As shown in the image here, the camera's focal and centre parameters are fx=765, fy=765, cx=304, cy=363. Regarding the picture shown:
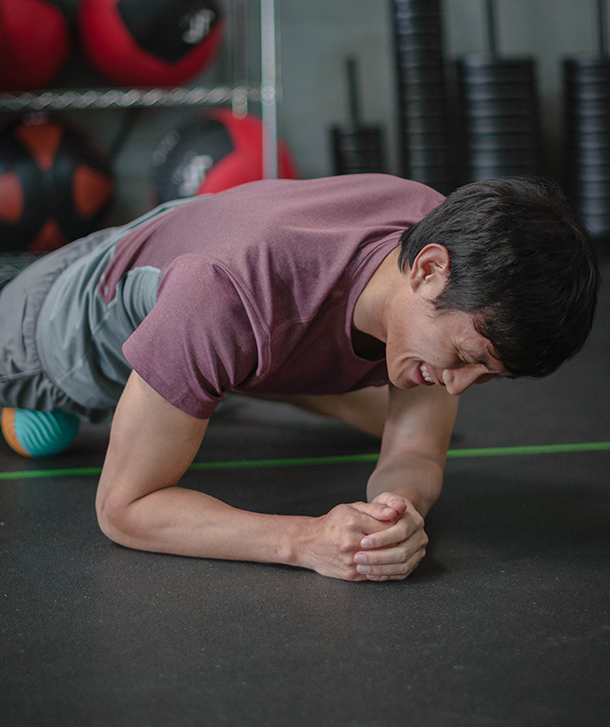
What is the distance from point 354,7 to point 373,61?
28 cm

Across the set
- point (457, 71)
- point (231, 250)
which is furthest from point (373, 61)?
point (231, 250)

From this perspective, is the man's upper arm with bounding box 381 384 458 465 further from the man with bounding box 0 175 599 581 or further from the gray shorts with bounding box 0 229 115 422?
the gray shorts with bounding box 0 229 115 422

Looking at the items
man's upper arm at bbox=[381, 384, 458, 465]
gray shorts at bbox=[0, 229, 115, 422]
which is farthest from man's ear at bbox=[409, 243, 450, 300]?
gray shorts at bbox=[0, 229, 115, 422]

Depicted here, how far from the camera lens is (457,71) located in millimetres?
3562

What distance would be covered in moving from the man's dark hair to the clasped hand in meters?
0.28

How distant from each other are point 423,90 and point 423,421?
254cm

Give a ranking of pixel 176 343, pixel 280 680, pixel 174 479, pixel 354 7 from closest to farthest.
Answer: pixel 280 680 < pixel 176 343 < pixel 174 479 < pixel 354 7

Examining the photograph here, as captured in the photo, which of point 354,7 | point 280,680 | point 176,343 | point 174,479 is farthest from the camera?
point 354,7

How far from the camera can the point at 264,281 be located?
3.64 feet

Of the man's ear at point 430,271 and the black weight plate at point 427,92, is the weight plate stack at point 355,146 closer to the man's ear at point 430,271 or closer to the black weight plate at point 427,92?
the black weight plate at point 427,92

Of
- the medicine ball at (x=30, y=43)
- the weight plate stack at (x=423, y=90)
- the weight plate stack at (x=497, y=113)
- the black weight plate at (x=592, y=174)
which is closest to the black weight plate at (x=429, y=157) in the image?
the weight plate stack at (x=423, y=90)

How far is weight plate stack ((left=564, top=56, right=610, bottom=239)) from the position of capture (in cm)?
350

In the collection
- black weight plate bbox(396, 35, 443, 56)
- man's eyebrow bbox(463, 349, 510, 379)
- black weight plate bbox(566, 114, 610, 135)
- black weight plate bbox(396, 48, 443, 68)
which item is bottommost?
man's eyebrow bbox(463, 349, 510, 379)

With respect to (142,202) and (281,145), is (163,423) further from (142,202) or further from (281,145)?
(142,202)
